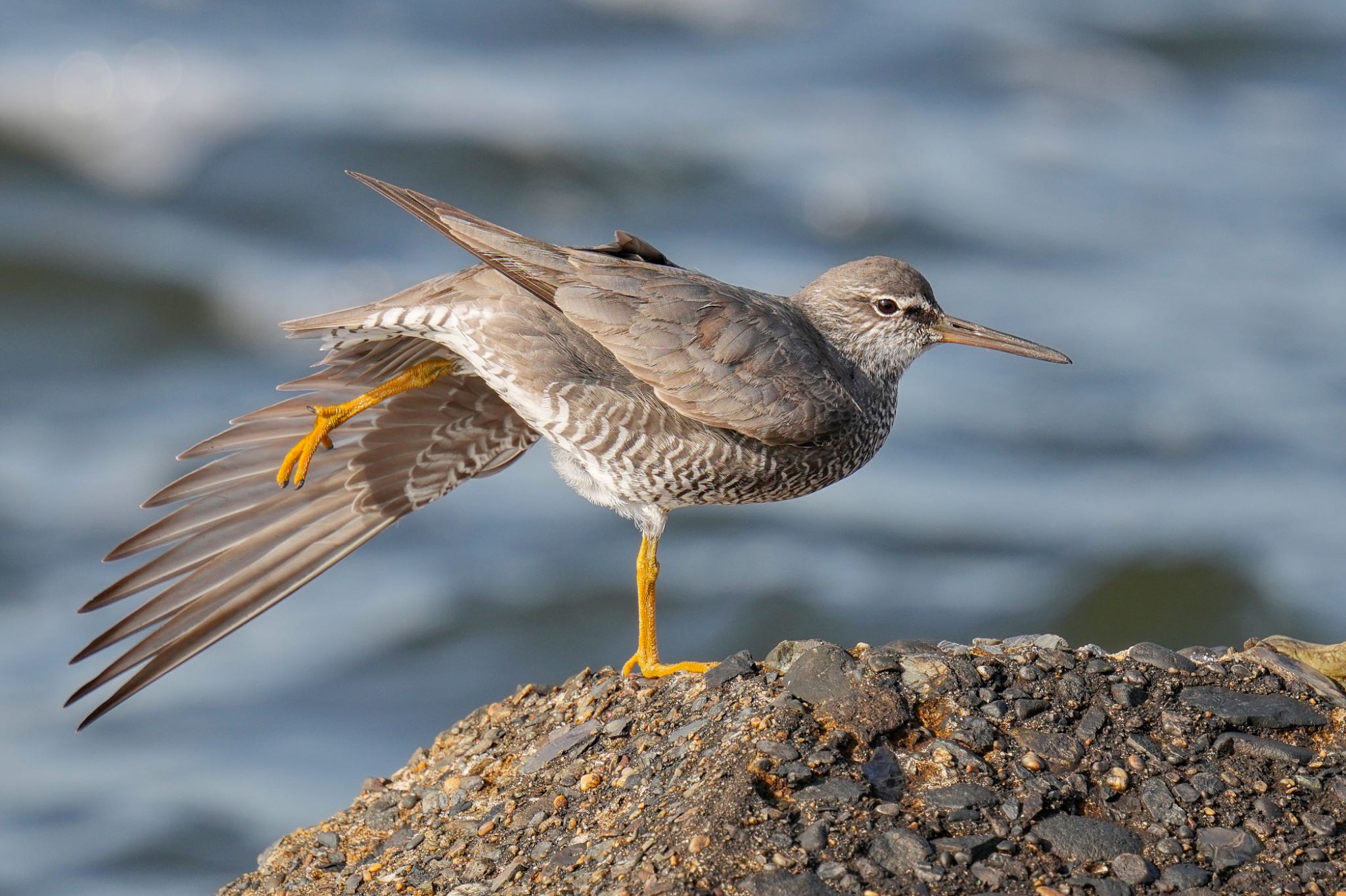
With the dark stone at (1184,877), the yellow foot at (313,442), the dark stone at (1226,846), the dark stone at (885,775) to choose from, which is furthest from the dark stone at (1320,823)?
the yellow foot at (313,442)

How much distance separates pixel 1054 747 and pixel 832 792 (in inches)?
36.9

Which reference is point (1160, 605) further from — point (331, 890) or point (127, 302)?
point (127, 302)

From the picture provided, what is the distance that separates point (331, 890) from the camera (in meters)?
6.11

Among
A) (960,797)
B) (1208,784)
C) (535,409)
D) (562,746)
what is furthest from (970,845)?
(535,409)

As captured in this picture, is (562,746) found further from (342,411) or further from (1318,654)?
(1318,654)

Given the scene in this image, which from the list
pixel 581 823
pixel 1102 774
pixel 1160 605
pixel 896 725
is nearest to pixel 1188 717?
pixel 1102 774

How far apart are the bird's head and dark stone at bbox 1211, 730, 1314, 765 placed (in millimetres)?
3124

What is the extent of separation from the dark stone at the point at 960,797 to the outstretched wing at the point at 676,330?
2.53m

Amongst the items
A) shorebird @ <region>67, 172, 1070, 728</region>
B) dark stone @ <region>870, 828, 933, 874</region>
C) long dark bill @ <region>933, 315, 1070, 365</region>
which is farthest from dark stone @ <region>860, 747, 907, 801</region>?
long dark bill @ <region>933, 315, 1070, 365</region>

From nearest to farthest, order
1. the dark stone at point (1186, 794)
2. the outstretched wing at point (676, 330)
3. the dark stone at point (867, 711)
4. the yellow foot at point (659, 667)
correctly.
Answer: the dark stone at point (1186, 794)
the dark stone at point (867, 711)
the yellow foot at point (659, 667)
the outstretched wing at point (676, 330)

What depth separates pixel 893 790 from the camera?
215 inches

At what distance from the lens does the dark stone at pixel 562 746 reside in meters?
6.40

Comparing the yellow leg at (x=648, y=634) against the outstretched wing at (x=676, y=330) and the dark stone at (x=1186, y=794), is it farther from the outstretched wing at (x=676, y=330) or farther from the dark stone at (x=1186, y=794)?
the dark stone at (x=1186, y=794)

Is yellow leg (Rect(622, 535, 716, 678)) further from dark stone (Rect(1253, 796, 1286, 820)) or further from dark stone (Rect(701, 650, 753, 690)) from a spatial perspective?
dark stone (Rect(1253, 796, 1286, 820))
